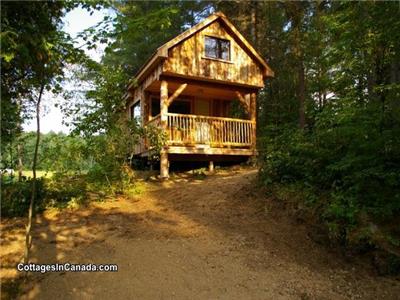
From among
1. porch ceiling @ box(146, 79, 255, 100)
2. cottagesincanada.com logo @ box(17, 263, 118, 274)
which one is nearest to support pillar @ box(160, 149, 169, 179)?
porch ceiling @ box(146, 79, 255, 100)

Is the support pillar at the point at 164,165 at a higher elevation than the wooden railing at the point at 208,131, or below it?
below

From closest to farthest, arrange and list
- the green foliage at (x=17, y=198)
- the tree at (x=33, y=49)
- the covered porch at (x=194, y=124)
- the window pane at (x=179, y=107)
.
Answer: the tree at (x=33, y=49) → the green foliage at (x=17, y=198) → the covered porch at (x=194, y=124) → the window pane at (x=179, y=107)

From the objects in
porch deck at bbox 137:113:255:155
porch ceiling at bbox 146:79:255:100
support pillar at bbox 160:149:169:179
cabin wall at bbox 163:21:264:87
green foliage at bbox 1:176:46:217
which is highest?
cabin wall at bbox 163:21:264:87

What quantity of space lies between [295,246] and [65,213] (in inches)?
200

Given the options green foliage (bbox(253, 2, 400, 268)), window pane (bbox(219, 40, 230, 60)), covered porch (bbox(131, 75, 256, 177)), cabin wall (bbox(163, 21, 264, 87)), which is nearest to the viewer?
green foliage (bbox(253, 2, 400, 268))

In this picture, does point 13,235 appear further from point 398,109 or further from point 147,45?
point 147,45

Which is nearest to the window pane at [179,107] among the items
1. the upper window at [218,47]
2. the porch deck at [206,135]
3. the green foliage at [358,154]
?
the porch deck at [206,135]

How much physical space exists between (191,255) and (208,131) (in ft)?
26.4

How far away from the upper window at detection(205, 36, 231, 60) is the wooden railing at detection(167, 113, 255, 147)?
277cm

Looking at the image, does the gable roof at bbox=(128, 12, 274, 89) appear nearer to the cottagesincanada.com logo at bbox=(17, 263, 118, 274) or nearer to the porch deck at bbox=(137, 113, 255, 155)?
the porch deck at bbox=(137, 113, 255, 155)

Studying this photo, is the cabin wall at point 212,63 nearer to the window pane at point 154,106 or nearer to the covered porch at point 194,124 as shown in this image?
the covered porch at point 194,124

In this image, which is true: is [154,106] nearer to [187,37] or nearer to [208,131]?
[208,131]

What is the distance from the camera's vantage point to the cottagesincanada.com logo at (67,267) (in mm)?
5156

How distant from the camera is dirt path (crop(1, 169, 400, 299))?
15.5 ft
